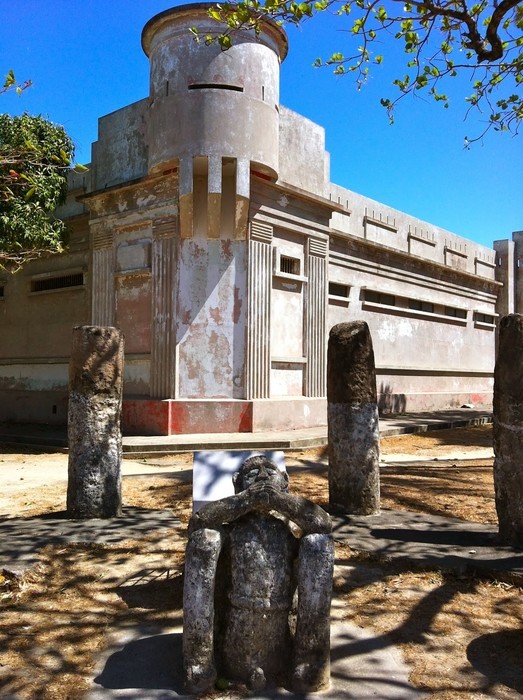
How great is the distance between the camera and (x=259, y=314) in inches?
507

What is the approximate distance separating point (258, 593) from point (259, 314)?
390 inches

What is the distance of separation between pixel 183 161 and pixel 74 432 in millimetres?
7407

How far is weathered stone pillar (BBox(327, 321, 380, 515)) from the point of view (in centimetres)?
642

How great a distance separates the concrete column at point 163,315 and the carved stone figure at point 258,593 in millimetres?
9257

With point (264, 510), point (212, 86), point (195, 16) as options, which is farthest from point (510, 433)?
point (195, 16)

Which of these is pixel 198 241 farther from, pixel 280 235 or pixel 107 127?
pixel 107 127

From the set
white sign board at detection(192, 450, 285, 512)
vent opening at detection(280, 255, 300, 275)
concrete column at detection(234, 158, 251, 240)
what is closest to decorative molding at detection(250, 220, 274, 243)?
concrete column at detection(234, 158, 251, 240)

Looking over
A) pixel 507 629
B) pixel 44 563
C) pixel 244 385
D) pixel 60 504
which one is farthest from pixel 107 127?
pixel 507 629

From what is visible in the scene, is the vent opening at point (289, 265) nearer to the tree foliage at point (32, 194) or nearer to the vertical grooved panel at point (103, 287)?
the vertical grooved panel at point (103, 287)

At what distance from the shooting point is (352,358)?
6535 millimetres

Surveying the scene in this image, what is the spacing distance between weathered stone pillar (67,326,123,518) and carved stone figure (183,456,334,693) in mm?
3337

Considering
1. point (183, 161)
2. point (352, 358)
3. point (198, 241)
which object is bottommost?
point (352, 358)

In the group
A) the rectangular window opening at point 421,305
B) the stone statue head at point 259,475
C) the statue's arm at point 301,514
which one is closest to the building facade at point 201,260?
the rectangular window opening at point 421,305

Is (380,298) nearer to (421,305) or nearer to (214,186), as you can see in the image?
(421,305)
